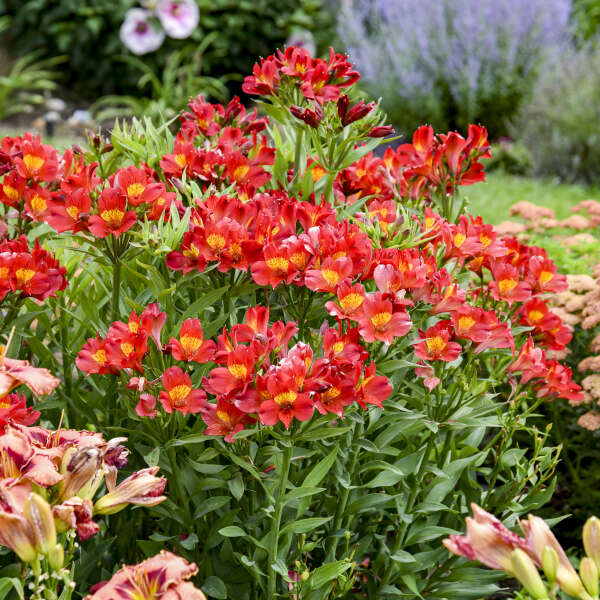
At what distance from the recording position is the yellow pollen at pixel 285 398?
1.19 m

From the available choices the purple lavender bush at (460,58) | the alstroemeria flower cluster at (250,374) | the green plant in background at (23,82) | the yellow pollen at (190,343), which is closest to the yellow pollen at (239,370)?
the alstroemeria flower cluster at (250,374)

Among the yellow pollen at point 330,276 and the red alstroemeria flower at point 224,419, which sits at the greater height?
the yellow pollen at point 330,276

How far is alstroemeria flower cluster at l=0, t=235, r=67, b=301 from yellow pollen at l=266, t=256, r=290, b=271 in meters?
0.43

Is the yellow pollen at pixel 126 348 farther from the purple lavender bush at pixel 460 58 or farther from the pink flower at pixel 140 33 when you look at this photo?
the pink flower at pixel 140 33

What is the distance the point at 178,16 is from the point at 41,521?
6.95 m

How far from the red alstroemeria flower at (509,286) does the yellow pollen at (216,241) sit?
0.58 meters

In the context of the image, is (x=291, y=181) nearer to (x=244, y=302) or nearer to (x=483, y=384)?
(x=244, y=302)

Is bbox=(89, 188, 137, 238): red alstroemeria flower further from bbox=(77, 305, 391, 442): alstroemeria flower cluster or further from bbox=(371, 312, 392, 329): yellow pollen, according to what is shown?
bbox=(371, 312, 392, 329): yellow pollen

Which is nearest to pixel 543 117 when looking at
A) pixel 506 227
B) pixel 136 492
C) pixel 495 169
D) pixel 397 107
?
pixel 495 169

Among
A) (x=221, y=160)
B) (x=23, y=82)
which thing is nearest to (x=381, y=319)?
(x=221, y=160)

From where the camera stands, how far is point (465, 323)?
4.78 feet

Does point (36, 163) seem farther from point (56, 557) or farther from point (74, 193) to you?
point (56, 557)

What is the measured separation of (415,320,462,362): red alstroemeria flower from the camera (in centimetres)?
143

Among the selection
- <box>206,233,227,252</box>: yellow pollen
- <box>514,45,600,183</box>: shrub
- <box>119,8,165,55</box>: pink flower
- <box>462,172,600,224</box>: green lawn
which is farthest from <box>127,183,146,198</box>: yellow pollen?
<box>119,8,165,55</box>: pink flower
